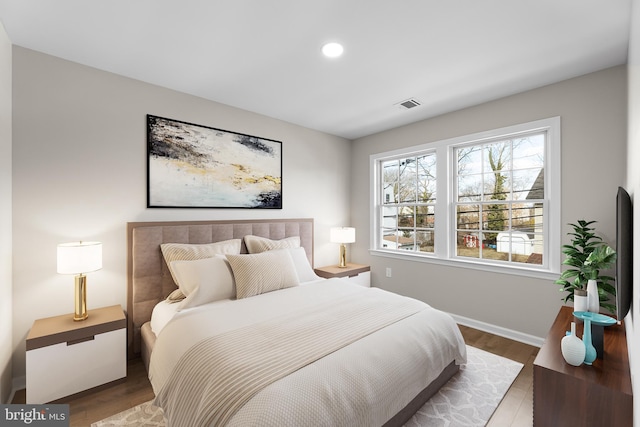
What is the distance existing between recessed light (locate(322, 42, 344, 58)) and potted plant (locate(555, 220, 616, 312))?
241cm

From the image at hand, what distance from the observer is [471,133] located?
322cm

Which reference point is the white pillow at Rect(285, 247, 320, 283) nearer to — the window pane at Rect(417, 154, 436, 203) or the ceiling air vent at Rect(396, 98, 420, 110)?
the window pane at Rect(417, 154, 436, 203)

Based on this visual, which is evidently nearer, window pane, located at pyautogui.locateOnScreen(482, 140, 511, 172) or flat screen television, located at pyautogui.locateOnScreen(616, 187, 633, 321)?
flat screen television, located at pyautogui.locateOnScreen(616, 187, 633, 321)

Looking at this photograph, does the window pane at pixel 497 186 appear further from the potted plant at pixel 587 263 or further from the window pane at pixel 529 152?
the potted plant at pixel 587 263

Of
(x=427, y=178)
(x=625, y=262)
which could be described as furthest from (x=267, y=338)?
(x=427, y=178)

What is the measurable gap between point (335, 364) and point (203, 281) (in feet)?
4.56

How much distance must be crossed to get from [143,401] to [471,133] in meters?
3.91

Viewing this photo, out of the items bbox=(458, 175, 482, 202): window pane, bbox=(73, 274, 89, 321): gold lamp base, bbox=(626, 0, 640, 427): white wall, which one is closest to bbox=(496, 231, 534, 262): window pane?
bbox=(458, 175, 482, 202): window pane

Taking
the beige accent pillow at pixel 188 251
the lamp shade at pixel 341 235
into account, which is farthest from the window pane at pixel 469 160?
the beige accent pillow at pixel 188 251

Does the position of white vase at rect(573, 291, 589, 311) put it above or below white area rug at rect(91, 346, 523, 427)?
above

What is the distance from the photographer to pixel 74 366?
197 centimetres

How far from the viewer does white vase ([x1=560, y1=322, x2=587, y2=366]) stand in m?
1.51

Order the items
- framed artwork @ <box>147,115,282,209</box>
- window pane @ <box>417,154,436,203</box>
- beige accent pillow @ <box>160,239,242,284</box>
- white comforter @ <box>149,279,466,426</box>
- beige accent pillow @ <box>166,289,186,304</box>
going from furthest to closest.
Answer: window pane @ <box>417,154,436,203</box> → framed artwork @ <box>147,115,282,209</box> → beige accent pillow @ <box>160,239,242,284</box> → beige accent pillow @ <box>166,289,186,304</box> → white comforter @ <box>149,279,466,426</box>

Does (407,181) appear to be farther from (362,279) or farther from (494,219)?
(362,279)
